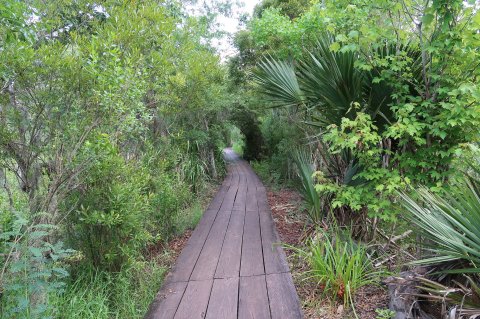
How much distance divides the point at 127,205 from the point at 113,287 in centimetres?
73

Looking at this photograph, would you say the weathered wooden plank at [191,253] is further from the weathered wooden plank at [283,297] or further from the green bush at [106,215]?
the weathered wooden plank at [283,297]

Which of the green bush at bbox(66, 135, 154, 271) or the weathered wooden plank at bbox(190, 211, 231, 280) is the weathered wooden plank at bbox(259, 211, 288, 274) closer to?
the weathered wooden plank at bbox(190, 211, 231, 280)

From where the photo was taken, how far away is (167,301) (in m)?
2.42

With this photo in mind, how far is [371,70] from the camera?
2.83m

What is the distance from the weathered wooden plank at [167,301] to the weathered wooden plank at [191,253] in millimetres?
130

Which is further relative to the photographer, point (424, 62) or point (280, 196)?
point (280, 196)

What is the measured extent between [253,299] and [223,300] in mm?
249

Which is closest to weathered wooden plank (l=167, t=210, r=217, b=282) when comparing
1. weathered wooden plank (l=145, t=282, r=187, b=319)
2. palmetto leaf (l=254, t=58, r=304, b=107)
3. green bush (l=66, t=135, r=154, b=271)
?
weathered wooden plank (l=145, t=282, r=187, b=319)

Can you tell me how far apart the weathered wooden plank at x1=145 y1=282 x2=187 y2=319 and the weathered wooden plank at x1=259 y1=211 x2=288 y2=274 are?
877 mm

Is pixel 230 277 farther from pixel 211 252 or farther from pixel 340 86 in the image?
pixel 340 86

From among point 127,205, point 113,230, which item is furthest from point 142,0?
point 113,230

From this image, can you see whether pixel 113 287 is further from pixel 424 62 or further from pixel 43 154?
pixel 424 62

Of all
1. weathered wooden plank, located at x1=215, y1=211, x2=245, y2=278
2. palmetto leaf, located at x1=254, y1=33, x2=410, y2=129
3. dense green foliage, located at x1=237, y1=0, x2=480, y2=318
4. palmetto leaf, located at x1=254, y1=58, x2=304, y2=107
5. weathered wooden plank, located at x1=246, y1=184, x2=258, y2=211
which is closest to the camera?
dense green foliage, located at x1=237, y1=0, x2=480, y2=318

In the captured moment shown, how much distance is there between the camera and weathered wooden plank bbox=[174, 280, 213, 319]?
2.24m
